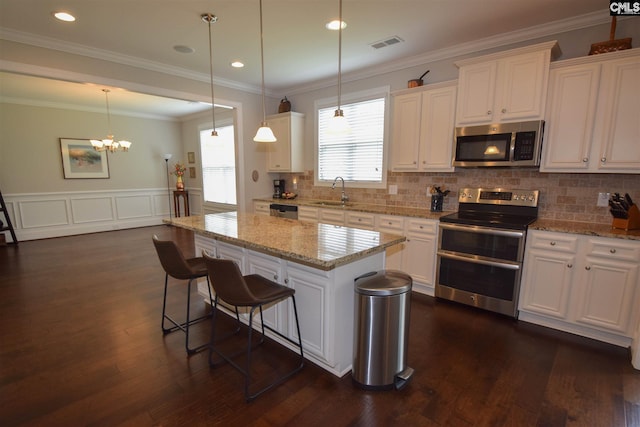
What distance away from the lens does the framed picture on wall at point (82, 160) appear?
6.30 metres

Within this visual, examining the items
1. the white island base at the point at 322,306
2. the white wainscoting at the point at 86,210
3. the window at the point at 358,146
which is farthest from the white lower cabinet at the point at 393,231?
the white wainscoting at the point at 86,210

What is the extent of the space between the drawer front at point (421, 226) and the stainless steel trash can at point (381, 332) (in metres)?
1.44

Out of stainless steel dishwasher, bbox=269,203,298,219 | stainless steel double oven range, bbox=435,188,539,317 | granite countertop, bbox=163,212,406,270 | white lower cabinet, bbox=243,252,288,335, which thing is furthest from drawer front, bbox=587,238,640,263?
stainless steel dishwasher, bbox=269,203,298,219

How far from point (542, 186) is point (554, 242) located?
745mm

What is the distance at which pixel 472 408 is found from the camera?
1.78 meters

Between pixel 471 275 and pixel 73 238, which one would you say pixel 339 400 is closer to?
pixel 471 275

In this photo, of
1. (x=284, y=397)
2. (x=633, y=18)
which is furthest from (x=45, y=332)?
(x=633, y=18)

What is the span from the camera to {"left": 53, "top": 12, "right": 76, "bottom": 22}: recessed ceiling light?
2.64m

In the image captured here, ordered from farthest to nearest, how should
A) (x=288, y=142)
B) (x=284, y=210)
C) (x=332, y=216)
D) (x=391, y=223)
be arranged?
(x=288, y=142)
(x=284, y=210)
(x=332, y=216)
(x=391, y=223)

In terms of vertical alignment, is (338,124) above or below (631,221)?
above

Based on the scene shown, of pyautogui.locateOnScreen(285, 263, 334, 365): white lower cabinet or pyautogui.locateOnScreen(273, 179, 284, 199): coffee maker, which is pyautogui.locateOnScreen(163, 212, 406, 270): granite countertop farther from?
pyautogui.locateOnScreen(273, 179, 284, 199): coffee maker

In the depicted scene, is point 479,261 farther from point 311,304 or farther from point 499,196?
point 311,304

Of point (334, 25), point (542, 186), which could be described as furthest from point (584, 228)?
point (334, 25)

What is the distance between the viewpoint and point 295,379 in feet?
6.67
